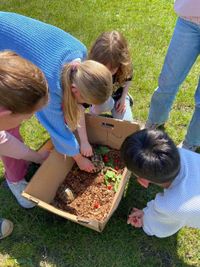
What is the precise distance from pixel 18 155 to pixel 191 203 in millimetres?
1049

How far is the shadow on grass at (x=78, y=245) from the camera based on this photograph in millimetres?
2301

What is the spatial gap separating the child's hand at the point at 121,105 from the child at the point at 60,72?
1.70 ft

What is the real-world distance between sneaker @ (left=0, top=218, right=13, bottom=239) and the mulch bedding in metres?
0.31

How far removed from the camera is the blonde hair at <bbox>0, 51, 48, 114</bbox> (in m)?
1.60

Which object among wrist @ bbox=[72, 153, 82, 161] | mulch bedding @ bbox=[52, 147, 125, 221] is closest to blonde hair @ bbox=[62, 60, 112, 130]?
wrist @ bbox=[72, 153, 82, 161]

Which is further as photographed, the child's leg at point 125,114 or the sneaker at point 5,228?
the child's leg at point 125,114

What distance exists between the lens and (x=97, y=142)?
2.82 metres

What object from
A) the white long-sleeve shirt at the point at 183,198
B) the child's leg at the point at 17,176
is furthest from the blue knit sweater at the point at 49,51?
the white long-sleeve shirt at the point at 183,198

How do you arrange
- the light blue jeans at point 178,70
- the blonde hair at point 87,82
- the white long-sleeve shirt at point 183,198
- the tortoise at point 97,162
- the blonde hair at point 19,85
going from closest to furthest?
1. the blonde hair at point 19,85
2. the white long-sleeve shirt at point 183,198
3. the blonde hair at point 87,82
4. the light blue jeans at point 178,70
5. the tortoise at point 97,162

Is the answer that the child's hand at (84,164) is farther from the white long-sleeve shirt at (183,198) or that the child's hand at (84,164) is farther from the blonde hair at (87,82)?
the white long-sleeve shirt at (183,198)

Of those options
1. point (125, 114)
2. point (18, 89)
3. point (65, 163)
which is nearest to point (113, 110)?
point (125, 114)

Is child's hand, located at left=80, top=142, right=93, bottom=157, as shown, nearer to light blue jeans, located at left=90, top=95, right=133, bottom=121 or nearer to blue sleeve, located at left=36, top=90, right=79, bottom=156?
blue sleeve, located at left=36, top=90, right=79, bottom=156


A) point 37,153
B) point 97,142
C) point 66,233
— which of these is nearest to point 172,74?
point 97,142

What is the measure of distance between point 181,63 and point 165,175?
864mm
